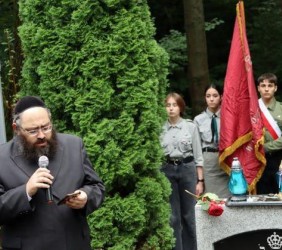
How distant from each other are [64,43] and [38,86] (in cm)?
47

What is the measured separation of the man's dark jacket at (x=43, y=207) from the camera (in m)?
4.49

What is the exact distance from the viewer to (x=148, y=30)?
6562 millimetres

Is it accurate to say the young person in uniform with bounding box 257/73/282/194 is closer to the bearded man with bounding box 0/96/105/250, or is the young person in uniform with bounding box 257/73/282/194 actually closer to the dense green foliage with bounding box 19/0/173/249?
the dense green foliage with bounding box 19/0/173/249

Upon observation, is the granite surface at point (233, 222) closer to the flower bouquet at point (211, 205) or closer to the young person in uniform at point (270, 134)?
the flower bouquet at point (211, 205)

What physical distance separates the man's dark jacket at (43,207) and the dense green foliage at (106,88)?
1.53 metres

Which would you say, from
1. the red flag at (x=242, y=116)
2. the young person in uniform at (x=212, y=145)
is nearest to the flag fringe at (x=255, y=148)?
the red flag at (x=242, y=116)

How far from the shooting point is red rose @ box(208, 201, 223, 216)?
19.9 ft

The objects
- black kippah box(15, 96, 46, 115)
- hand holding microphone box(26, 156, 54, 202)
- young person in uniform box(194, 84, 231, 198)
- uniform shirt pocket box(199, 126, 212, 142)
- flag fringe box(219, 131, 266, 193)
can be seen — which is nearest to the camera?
hand holding microphone box(26, 156, 54, 202)

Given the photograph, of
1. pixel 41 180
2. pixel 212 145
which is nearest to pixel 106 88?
pixel 41 180

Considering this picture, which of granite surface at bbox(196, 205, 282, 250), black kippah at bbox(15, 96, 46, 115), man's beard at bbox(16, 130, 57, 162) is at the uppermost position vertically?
black kippah at bbox(15, 96, 46, 115)

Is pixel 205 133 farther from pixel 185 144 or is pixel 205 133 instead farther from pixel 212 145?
pixel 185 144

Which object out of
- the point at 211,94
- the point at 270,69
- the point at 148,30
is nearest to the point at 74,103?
the point at 148,30

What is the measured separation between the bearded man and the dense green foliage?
158cm

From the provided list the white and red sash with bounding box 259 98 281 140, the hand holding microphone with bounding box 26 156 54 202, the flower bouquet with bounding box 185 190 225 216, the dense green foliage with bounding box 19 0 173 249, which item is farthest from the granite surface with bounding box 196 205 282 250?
the hand holding microphone with bounding box 26 156 54 202
